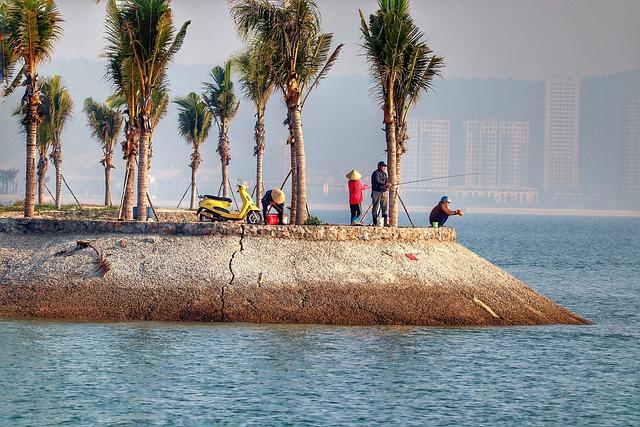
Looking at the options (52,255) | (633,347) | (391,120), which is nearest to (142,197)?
(52,255)

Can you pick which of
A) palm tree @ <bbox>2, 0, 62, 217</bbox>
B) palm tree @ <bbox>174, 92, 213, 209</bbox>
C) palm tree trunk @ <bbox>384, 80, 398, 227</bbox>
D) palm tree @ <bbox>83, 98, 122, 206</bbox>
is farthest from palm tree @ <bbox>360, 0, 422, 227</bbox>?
palm tree @ <bbox>83, 98, 122, 206</bbox>

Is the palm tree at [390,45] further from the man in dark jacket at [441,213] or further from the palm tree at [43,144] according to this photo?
the palm tree at [43,144]

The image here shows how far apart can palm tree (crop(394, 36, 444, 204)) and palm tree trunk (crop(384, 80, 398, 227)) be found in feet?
1.46

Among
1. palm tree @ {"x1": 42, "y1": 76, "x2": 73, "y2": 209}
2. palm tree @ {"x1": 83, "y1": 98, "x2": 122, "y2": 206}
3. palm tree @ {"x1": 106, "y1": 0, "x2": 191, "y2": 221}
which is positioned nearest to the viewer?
palm tree @ {"x1": 106, "y1": 0, "x2": 191, "y2": 221}

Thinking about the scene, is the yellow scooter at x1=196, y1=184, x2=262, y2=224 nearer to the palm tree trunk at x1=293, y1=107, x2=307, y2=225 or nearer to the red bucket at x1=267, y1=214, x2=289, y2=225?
the red bucket at x1=267, y1=214, x2=289, y2=225

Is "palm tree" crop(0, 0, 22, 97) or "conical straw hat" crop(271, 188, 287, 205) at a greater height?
"palm tree" crop(0, 0, 22, 97)

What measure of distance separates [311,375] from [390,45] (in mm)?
18612

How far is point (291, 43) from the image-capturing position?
43469 millimetres

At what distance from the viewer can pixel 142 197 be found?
149 ft

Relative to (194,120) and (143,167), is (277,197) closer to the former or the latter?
(143,167)

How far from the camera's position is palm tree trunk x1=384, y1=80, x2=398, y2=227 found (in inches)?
1801

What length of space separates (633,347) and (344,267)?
10.2 metres

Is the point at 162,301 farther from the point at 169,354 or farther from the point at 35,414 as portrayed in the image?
the point at 35,414

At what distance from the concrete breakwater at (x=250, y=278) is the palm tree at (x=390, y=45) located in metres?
6.29
